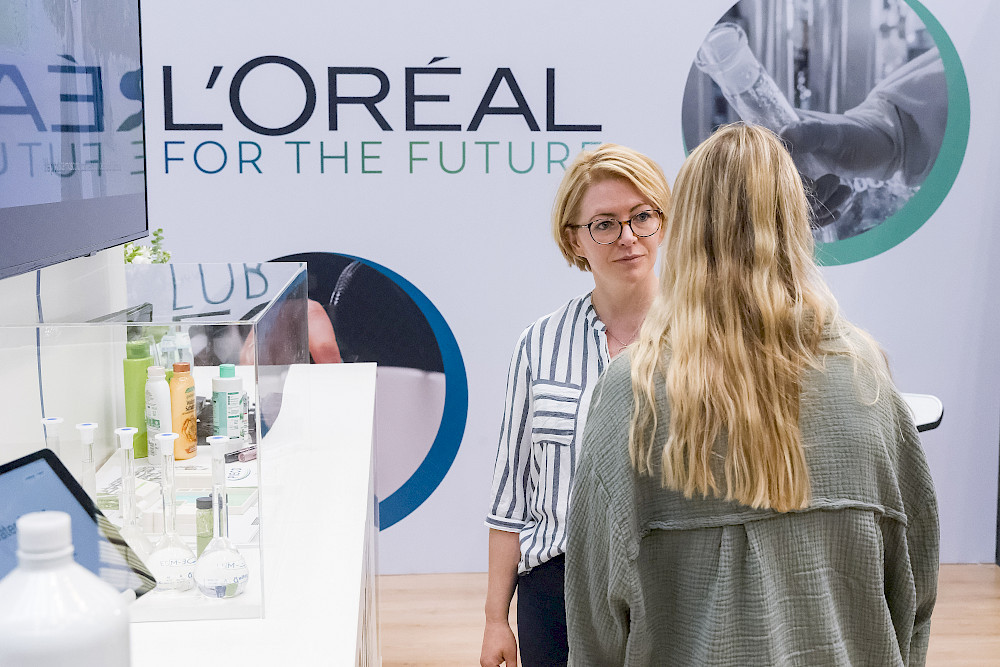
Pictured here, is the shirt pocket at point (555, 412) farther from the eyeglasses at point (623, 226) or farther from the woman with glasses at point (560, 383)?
the eyeglasses at point (623, 226)

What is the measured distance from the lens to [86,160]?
1497mm

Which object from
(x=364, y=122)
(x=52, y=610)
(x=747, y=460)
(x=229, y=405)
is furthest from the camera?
(x=364, y=122)

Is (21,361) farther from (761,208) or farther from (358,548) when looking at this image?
(761,208)

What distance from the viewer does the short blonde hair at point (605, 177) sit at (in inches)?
67.8

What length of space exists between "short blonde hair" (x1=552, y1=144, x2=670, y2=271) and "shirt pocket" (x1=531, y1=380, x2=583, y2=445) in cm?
33

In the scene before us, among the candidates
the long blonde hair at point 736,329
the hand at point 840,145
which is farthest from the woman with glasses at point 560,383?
the hand at point 840,145

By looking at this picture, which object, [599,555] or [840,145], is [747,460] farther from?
[840,145]

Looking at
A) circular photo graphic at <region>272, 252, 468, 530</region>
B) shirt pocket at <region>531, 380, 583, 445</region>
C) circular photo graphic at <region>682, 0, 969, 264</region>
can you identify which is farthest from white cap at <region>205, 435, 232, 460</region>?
circular photo graphic at <region>682, 0, 969, 264</region>

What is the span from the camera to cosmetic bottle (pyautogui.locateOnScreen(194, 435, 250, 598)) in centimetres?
120

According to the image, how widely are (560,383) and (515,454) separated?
182mm

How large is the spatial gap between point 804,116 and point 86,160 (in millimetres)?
2792

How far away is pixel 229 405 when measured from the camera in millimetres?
1279

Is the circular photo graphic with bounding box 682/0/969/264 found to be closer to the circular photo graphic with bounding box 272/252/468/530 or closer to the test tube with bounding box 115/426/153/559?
the circular photo graphic with bounding box 272/252/468/530

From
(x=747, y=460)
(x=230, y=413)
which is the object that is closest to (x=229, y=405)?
(x=230, y=413)
